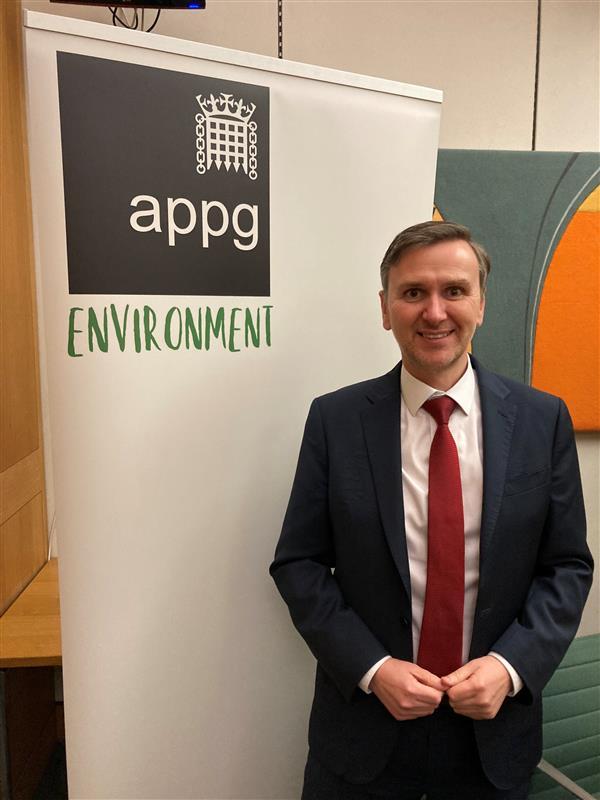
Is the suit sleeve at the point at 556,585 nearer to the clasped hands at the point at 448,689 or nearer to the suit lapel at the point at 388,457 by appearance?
the clasped hands at the point at 448,689

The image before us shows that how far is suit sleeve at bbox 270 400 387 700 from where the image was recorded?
1.25 meters

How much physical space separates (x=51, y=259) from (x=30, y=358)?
1.06m

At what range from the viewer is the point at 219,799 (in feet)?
5.34

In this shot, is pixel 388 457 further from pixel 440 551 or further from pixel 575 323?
pixel 575 323

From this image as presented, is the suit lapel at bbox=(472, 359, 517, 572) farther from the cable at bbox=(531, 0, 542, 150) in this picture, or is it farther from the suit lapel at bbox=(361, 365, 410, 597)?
the cable at bbox=(531, 0, 542, 150)

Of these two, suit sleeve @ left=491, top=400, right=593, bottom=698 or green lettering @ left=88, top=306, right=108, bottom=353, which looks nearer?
suit sleeve @ left=491, top=400, right=593, bottom=698

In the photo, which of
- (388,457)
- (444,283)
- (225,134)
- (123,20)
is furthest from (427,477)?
(123,20)

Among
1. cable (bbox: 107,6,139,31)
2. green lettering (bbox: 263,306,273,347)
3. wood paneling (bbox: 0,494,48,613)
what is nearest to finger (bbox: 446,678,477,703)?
green lettering (bbox: 263,306,273,347)

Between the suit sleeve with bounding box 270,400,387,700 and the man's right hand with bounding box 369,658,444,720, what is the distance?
4cm

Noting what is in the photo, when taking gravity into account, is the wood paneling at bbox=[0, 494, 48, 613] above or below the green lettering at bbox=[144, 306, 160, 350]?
below

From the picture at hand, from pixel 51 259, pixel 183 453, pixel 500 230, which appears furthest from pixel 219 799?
pixel 500 230

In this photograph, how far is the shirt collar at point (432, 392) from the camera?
1.30 metres

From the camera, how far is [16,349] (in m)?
2.15

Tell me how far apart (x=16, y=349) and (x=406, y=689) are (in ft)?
5.66
